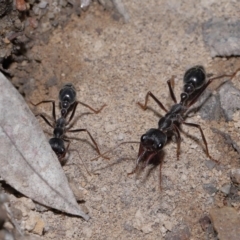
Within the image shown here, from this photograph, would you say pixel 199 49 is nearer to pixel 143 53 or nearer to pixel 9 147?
pixel 143 53

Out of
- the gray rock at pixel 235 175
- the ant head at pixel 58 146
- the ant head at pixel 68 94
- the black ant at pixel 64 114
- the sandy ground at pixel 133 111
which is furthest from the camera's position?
the ant head at pixel 68 94

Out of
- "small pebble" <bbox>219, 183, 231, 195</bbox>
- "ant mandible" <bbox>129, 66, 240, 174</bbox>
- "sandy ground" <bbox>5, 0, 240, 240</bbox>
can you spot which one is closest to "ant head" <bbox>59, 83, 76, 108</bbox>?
"sandy ground" <bbox>5, 0, 240, 240</bbox>

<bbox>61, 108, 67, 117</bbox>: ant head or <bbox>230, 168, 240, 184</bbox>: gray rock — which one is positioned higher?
<bbox>230, 168, 240, 184</bbox>: gray rock

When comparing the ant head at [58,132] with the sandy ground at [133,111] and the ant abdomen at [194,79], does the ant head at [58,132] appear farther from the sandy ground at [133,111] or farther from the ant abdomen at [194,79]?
the ant abdomen at [194,79]

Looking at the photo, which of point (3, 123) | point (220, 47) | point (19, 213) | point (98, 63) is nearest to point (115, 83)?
point (98, 63)

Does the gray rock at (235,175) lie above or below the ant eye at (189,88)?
below

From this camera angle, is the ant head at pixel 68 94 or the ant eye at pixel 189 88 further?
the ant eye at pixel 189 88

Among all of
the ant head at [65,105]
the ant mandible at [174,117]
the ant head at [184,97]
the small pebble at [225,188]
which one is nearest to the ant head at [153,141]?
the ant mandible at [174,117]

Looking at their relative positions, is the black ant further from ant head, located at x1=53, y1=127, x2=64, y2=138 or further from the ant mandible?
the ant mandible
